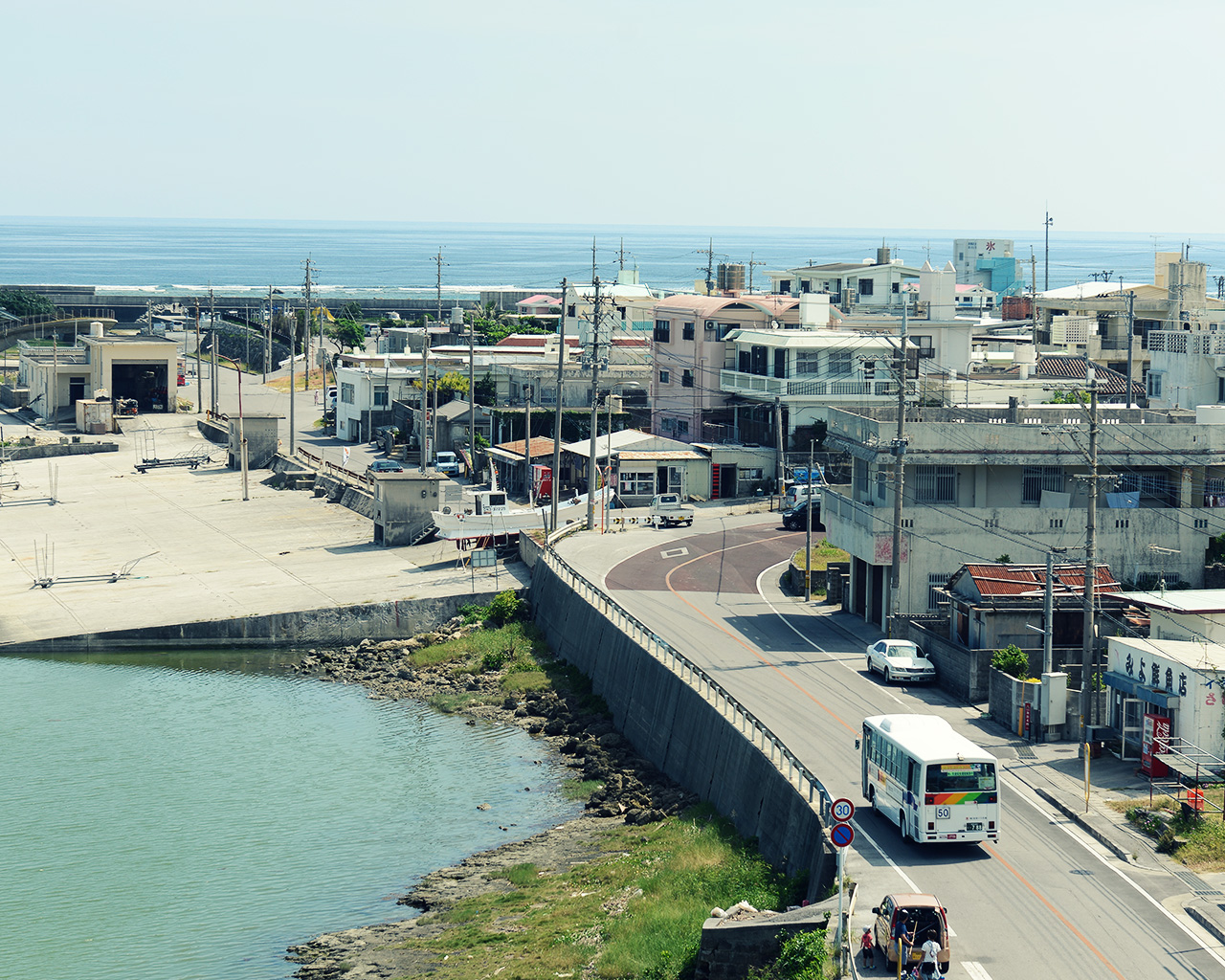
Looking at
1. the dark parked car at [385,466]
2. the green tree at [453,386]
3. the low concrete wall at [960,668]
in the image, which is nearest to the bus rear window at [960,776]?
the low concrete wall at [960,668]

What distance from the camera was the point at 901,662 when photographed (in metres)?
39.6

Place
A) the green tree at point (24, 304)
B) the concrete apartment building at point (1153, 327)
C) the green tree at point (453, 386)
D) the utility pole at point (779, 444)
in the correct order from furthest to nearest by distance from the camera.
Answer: the green tree at point (24, 304), the green tree at point (453, 386), the concrete apartment building at point (1153, 327), the utility pole at point (779, 444)

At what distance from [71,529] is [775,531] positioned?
33349 millimetres

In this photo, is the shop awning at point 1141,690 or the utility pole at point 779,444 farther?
the utility pole at point 779,444

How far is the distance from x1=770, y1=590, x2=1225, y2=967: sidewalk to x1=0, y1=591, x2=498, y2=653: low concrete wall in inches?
935

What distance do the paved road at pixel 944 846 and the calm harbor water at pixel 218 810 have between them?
6.49 metres

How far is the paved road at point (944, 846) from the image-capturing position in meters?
22.8

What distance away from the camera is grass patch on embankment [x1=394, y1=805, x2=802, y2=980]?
26703 mm

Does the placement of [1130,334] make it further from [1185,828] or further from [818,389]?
[1185,828]

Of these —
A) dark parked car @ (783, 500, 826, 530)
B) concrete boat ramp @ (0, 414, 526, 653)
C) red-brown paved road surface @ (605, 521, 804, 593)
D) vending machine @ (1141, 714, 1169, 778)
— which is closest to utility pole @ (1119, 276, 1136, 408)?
dark parked car @ (783, 500, 826, 530)

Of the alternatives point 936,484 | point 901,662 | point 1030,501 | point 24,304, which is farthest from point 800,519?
point 24,304

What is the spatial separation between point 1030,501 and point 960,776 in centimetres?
2206

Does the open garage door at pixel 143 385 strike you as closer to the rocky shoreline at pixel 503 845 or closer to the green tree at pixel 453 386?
the green tree at pixel 453 386

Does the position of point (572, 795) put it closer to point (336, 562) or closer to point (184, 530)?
point (336, 562)
